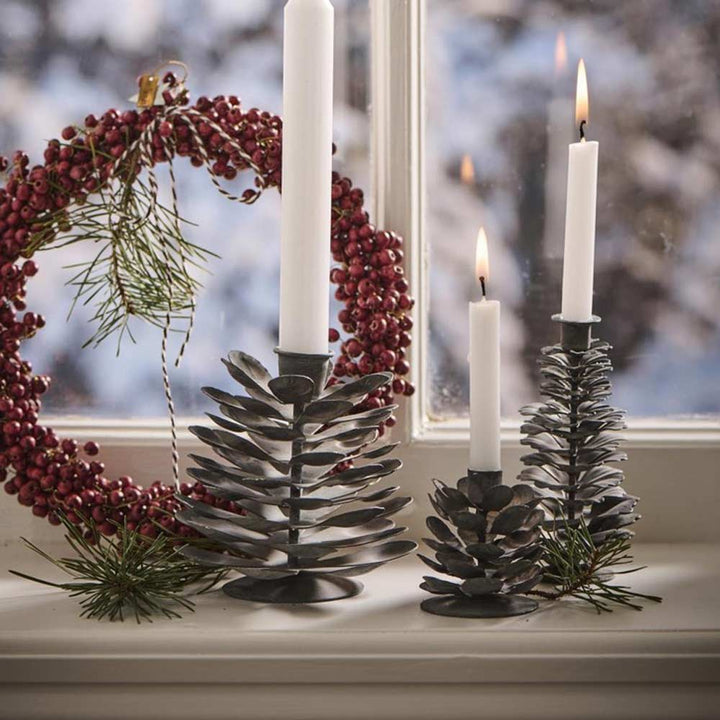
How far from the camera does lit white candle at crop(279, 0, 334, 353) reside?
73cm

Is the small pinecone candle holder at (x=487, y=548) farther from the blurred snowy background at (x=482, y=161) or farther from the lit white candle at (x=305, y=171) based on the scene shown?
the blurred snowy background at (x=482, y=161)

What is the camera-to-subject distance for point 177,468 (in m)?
0.93

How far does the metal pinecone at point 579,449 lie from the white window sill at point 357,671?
11 centimetres

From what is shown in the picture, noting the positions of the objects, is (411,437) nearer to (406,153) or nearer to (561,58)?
(406,153)

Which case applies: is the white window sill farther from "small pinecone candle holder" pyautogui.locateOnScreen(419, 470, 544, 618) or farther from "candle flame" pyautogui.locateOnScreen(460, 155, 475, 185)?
"candle flame" pyautogui.locateOnScreen(460, 155, 475, 185)

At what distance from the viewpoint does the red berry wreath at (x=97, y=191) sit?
0.89m

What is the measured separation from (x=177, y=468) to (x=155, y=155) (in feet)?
0.95

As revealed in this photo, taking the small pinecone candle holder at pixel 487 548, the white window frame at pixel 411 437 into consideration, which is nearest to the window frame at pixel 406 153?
the white window frame at pixel 411 437

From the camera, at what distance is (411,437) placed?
97 centimetres

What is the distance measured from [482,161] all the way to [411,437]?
29 cm

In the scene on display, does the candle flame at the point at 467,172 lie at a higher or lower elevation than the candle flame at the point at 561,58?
lower

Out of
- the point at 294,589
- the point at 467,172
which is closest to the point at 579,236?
the point at 467,172

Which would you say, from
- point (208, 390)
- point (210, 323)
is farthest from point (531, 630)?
point (210, 323)

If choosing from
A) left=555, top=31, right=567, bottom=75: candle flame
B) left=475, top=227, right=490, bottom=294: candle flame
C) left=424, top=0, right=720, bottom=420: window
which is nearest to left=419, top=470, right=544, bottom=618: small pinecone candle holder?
left=475, top=227, right=490, bottom=294: candle flame
